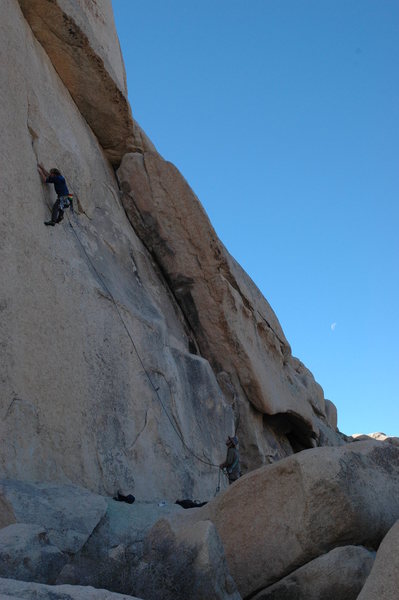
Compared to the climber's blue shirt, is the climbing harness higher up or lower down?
lower down

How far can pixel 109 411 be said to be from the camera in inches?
353

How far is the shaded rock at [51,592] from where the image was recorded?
130 inches

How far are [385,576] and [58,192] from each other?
6925 millimetres

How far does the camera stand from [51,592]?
3334mm

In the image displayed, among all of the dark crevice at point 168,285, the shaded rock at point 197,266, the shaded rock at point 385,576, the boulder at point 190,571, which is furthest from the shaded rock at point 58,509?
the shaded rock at point 197,266

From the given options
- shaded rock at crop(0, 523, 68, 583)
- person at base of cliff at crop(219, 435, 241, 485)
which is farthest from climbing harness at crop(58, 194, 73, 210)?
shaded rock at crop(0, 523, 68, 583)

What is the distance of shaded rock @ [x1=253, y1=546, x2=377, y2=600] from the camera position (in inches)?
190

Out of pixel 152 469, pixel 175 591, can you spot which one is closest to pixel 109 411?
pixel 152 469

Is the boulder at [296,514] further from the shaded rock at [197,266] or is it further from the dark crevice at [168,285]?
the shaded rock at [197,266]

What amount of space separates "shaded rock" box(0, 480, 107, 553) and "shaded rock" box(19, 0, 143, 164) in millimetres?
6997

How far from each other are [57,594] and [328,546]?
99.3 inches

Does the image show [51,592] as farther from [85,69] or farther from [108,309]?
[85,69]

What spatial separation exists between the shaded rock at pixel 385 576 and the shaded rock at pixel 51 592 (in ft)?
3.86

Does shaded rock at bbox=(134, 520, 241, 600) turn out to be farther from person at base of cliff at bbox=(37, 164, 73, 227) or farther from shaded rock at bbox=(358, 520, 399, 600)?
person at base of cliff at bbox=(37, 164, 73, 227)
